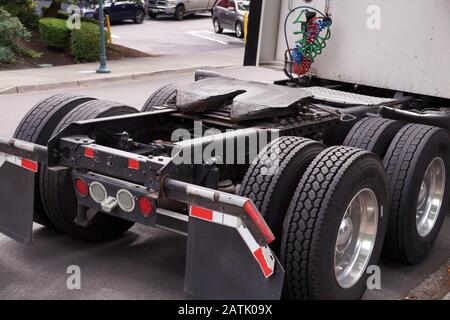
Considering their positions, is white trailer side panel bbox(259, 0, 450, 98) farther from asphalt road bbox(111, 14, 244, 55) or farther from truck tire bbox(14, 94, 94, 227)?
asphalt road bbox(111, 14, 244, 55)

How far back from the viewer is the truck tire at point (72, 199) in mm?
4773

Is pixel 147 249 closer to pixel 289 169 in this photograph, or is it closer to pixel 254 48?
pixel 289 169

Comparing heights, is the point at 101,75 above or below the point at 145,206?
below

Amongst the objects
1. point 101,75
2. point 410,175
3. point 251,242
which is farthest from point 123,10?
point 251,242

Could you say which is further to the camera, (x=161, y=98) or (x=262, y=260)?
(x=161, y=98)

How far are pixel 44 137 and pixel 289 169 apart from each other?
202cm

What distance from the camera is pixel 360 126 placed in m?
5.27

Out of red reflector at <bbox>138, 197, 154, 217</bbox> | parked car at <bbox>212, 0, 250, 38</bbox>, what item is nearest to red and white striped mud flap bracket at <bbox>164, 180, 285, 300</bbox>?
red reflector at <bbox>138, 197, 154, 217</bbox>

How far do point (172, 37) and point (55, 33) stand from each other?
847 centimetres

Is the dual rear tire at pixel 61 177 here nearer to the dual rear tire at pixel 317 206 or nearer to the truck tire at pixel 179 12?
the dual rear tire at pixel 317 206

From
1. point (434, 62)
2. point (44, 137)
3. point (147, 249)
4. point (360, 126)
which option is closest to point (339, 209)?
point (360, 126)

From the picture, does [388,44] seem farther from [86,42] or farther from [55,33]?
[55,33]

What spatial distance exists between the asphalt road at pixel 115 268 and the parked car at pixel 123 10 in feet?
72.4

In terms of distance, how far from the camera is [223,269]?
146 inches
